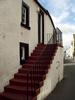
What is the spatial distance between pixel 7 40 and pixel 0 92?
2.48m

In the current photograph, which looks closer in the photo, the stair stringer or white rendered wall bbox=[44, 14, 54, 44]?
the stair stringer

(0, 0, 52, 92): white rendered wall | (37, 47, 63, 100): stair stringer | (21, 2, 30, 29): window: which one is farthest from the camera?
(21, 2, 30, 29): window

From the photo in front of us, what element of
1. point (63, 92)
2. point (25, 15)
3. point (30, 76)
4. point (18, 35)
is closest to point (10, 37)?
point (18, 35)

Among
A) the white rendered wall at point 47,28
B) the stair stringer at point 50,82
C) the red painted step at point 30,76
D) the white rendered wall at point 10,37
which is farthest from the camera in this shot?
the white rendered wall at point 47,28

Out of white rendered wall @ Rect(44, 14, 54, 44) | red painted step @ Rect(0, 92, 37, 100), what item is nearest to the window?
white rendered wall @ Rect(44, 14, 54, 44)

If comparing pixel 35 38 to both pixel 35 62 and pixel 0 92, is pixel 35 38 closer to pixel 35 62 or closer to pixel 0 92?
pixel 35 62

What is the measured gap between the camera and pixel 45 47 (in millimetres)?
16062

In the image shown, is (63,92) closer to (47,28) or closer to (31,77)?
(31,77)

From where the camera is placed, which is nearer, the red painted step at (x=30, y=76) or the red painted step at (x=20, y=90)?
the red painted step at (x=20, y=90)

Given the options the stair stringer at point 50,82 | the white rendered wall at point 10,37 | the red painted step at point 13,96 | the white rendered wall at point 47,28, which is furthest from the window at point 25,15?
the red painted step at point 13,96

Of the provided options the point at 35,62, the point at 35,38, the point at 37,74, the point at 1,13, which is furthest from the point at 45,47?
the point at 1,13

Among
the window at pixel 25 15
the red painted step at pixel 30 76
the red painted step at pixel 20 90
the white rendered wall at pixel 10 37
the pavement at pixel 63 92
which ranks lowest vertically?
the pavement at pixel 63 92

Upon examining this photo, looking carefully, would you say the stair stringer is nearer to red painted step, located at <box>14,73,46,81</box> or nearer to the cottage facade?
the cottage facade

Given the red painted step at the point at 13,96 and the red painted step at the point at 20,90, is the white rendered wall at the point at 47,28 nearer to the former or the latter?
the red painted step at the point at 20,90
